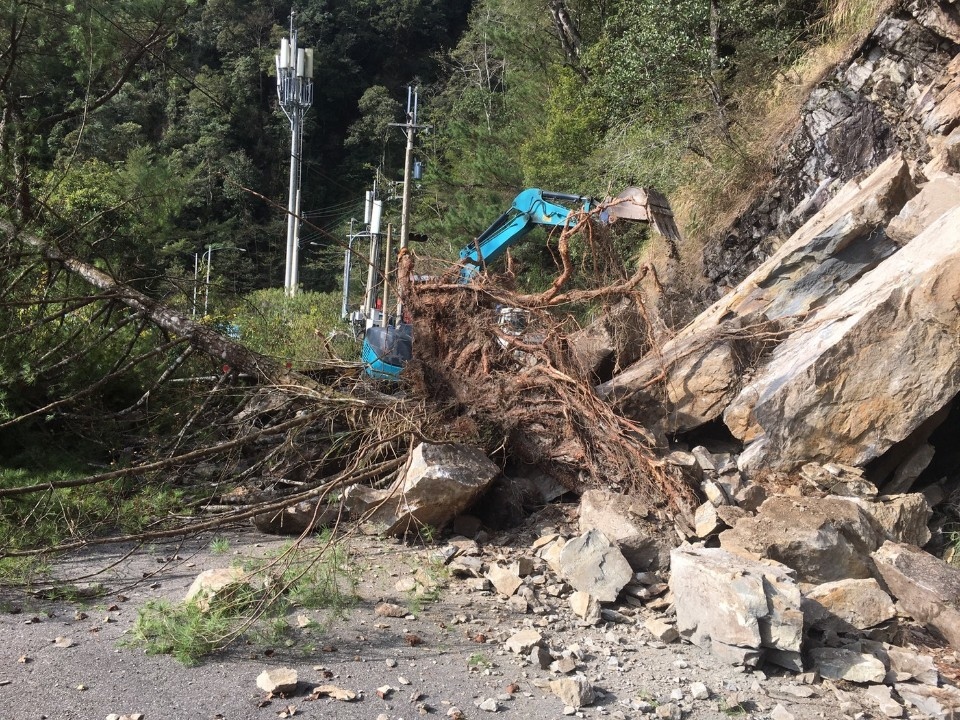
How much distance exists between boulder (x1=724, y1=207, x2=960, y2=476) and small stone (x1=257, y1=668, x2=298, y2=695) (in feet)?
11.0

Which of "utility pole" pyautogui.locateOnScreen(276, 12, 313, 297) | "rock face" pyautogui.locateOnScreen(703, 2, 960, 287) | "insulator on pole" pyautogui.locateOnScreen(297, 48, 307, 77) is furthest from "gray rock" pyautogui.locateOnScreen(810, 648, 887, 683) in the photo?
"insulator on pole" pyautogui.locateOnScreen(297, 48, 307, 77)

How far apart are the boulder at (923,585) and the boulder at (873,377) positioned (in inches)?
39.0

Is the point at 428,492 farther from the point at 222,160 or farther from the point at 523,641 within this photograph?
the point at 222,160

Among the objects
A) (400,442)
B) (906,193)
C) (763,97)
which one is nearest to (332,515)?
(400,442)

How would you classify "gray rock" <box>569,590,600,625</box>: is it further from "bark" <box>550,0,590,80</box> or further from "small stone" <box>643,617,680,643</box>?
"bark" <box>550,0,590,80</box>

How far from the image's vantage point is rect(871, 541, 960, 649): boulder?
407 centimetres

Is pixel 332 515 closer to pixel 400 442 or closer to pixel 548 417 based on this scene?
pixel 400 442

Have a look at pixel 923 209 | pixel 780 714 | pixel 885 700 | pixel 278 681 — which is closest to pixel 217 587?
pixel 278 681

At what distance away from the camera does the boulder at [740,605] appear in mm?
3594

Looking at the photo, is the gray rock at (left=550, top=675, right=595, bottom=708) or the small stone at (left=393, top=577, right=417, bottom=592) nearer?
the gray rock at (left=550, top=675, right=595, bottom=708)

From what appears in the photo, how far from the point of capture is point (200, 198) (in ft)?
53.9

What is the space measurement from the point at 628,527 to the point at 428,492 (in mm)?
1228

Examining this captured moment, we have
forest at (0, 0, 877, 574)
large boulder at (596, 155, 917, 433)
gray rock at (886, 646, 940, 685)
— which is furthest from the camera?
large boulder at (596, 155, 917, 433)

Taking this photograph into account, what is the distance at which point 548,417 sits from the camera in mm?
5832
